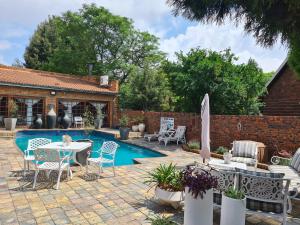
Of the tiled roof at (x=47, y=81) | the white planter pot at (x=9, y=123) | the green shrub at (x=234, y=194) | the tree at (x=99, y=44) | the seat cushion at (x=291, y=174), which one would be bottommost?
the seat cushion at (x=291, y=174)

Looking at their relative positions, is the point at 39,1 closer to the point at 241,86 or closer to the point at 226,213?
the point at 241,86

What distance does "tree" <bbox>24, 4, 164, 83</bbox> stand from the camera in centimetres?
2969

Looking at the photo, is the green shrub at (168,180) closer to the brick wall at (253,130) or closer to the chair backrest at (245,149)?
the chair backrest at (245,149)

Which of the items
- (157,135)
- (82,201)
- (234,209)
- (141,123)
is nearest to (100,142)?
(141,123)

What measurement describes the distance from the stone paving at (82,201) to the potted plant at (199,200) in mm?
677

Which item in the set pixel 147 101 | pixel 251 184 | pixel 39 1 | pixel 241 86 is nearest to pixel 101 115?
pixel 147 101

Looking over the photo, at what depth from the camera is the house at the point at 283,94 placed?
546 inches

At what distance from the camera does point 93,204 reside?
15.8 ft

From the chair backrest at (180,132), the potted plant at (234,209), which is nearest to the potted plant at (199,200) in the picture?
the potted plant at (234,209)

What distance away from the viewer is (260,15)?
4219mm

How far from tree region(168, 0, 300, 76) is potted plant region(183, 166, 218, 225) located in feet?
Answer: 8.42

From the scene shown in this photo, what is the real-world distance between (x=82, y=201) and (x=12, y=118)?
13372mm

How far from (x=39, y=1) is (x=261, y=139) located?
11.1 m

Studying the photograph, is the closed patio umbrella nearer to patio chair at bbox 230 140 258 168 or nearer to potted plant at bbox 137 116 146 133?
patio chair at bbox 230 140 258 168
